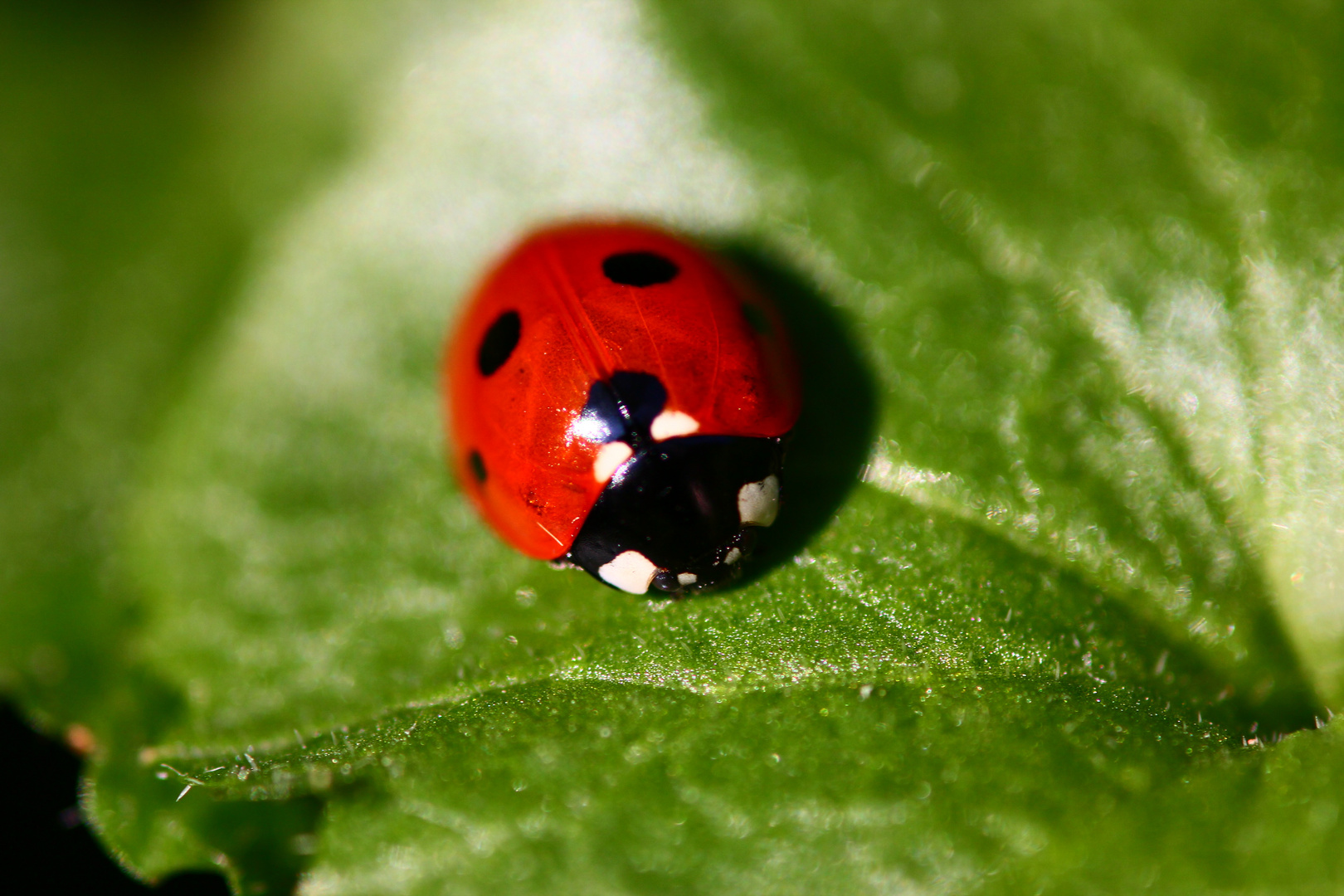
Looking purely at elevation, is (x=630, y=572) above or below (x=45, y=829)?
above

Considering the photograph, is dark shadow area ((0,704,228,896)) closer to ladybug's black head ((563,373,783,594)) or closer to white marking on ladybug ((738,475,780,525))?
ladybug's black head ((563,373,783,594))

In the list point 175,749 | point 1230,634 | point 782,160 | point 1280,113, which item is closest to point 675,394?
point 782,160

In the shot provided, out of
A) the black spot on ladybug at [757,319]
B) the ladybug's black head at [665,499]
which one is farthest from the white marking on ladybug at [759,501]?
the black spot on ladybug at [757,319]

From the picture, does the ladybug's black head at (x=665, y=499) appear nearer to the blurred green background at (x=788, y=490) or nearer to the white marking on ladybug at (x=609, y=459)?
the white marking on ladybug at (x=609, y=459)

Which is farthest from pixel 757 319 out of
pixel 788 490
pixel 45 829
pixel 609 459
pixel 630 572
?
pixel 45 829

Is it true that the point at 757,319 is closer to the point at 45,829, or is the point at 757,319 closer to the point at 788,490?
the point at 788,490

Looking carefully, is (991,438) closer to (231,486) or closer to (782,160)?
(782,160)

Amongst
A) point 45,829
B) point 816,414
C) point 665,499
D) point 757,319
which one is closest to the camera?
point 665,499

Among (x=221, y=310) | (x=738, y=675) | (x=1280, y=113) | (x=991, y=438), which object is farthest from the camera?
(x=221, y=310)
